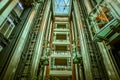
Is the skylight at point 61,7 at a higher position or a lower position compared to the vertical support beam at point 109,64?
higher

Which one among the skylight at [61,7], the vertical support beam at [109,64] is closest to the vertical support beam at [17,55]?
the vertical support beam at [109,64]

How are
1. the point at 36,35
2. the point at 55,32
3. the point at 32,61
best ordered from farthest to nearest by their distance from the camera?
the point at 55,32, the point at 36,35, the point at 32,61

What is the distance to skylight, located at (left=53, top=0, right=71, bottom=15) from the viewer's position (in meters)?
24.8

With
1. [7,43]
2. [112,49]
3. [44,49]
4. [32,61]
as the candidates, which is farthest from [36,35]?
[112,49]

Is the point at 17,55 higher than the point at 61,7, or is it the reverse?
the point at 61,7

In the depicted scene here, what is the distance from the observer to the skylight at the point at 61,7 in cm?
2483

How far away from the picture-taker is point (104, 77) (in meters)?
9.15

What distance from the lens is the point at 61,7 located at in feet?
84.3

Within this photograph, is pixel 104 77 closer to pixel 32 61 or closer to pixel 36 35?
pixel 32 61

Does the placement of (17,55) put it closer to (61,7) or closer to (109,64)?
(109,64)

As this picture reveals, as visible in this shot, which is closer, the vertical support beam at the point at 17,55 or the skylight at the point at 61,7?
the vertical support beam at the point at 17,55

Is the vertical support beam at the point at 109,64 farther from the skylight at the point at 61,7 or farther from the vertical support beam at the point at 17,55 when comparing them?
the skylight at the point at 61,7

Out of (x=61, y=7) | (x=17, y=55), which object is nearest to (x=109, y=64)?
→ (x=17, y=55)

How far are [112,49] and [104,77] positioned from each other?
202 cm
